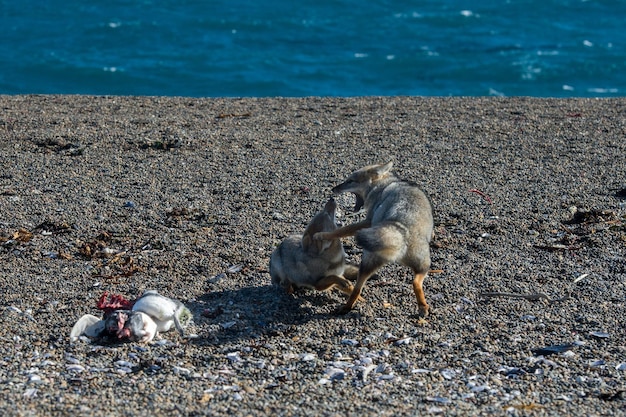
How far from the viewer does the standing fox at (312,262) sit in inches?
261

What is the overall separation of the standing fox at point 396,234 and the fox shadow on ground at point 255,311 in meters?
0.28

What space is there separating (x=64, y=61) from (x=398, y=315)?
2159cm

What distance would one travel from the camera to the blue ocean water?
25.2 m

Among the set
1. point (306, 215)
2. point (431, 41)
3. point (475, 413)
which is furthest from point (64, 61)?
point (475, 413)

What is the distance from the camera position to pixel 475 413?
5039mm

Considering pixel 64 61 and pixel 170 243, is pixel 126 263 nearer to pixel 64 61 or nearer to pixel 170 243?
pixel 170 243

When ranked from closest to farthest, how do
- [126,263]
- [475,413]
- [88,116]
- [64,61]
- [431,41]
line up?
[475,413], [126,263], [88,116], [64,61], [431,41]

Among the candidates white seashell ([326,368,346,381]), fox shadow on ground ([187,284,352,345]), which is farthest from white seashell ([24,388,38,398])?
white seashell ([326,368,346,381])

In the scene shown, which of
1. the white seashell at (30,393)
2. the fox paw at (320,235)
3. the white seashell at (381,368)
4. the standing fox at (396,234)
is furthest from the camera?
the fox paw at (320,235)

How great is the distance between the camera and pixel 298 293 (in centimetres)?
680

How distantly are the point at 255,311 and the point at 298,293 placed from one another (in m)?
0.44

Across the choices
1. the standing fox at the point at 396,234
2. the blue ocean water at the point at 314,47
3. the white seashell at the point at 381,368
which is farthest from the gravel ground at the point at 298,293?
the blue ocean water at the point at 314,47

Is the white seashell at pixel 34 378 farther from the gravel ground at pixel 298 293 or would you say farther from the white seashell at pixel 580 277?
the white seashell at pixel 580 277

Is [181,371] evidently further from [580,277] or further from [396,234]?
[580,277]
